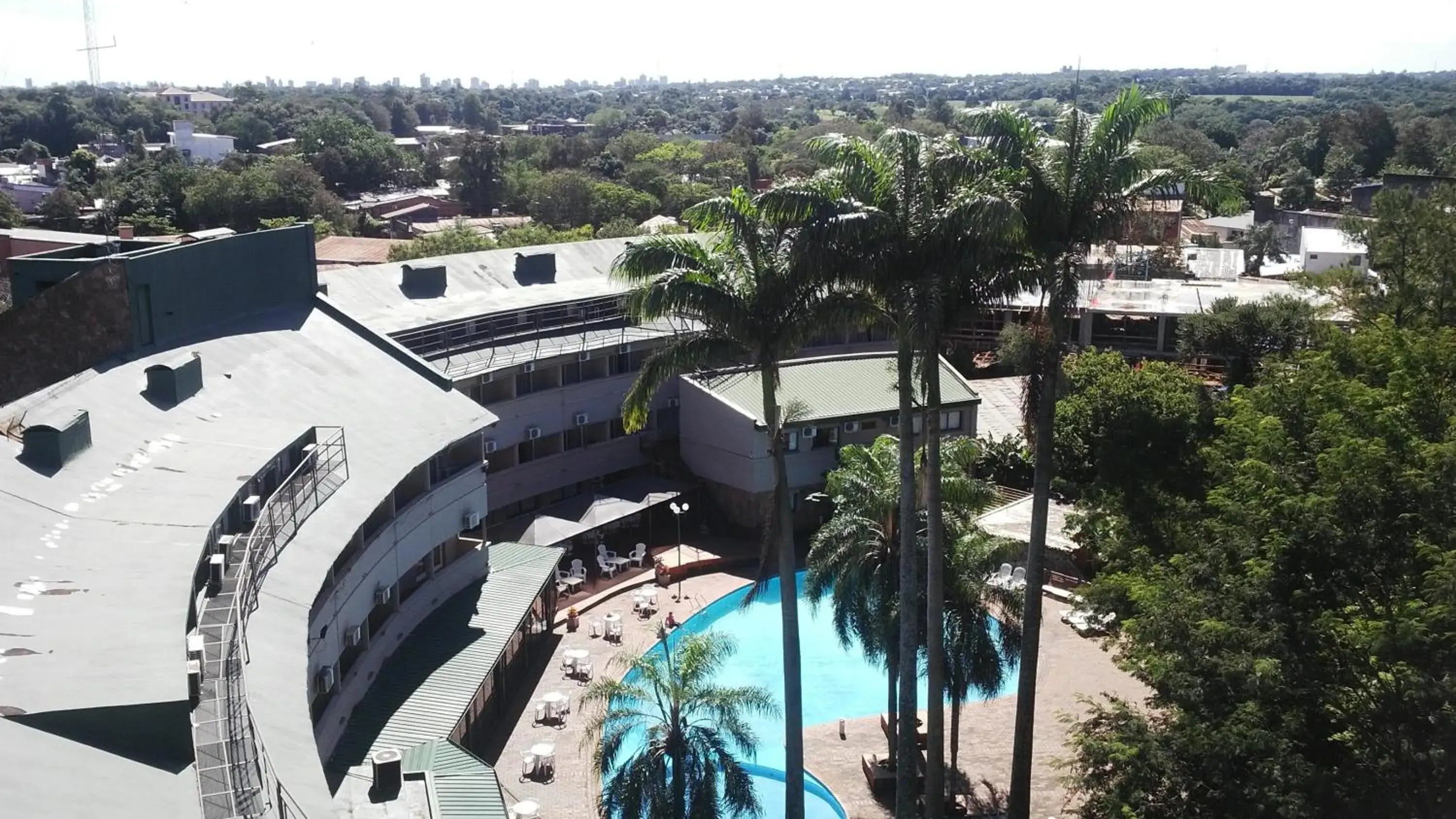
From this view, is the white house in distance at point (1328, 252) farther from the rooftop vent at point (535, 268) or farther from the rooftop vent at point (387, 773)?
the rooftop vent at point (387, 773)

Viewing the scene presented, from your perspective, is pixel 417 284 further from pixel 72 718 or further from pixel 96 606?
pixel 72 718

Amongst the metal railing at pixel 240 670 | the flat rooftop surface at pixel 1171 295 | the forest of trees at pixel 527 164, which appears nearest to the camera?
the metal railing at pixel 240 670

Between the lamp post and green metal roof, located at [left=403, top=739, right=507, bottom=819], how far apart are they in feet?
47.3

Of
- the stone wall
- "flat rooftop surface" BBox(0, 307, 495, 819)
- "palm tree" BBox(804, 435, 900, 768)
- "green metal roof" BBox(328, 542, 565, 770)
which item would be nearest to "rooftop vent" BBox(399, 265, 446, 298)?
"flat rooftop surface" BBox(0, 307, 495, 819)

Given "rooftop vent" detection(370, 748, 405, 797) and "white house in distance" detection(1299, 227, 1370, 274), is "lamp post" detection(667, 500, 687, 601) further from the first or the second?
"white house in distance" detection(1299, 227, 1370, 274)

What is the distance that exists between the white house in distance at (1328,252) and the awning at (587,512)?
4512 centimetres

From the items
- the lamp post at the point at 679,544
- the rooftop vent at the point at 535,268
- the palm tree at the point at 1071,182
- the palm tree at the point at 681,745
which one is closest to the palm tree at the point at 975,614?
the palm tree at the point at 1071,182

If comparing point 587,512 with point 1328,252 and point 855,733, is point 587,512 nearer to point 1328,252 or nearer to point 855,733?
point 855,733

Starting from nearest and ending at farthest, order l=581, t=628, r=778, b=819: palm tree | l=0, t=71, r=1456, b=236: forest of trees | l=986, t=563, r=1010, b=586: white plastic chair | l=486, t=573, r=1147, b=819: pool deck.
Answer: l=581, t=628, r=778, b=819: palm tree, l=986, t=563, r=1010, b=586: white plastic chair, l=486, t=573, r=1147, b=819: pool deck, l=0, t=71, r=1456, b=236: forest of trees

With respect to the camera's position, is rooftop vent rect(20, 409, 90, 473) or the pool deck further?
the pool deck

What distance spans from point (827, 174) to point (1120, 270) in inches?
2102

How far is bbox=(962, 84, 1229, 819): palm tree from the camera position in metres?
19.2

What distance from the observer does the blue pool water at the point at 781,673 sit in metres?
27.3

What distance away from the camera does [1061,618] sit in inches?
1339
